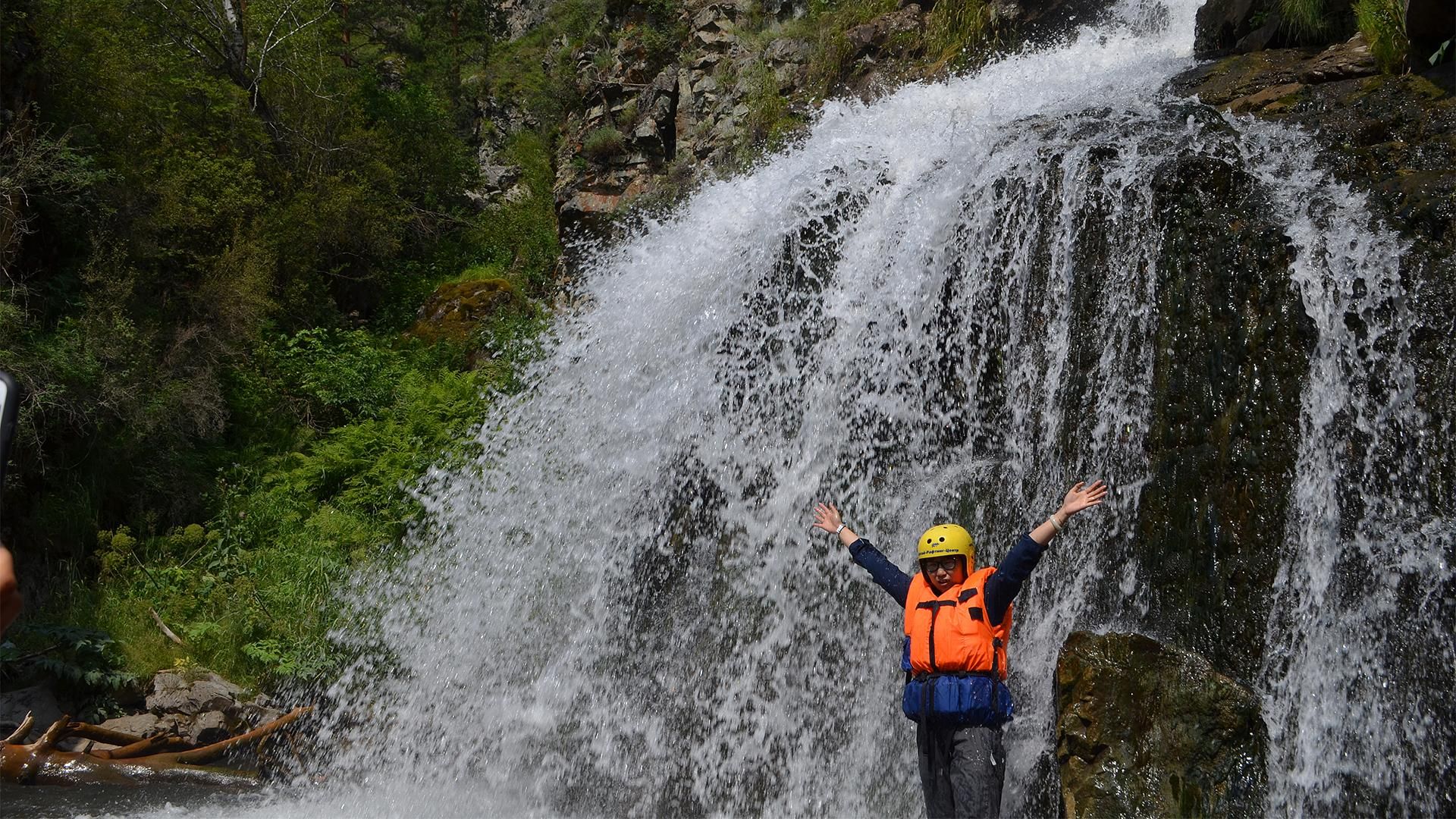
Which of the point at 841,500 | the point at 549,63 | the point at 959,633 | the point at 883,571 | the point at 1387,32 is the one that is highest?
the point at 549,63

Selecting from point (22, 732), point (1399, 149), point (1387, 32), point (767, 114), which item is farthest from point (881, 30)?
point (22, 732)

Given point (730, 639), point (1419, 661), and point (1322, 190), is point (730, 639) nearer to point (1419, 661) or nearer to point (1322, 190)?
point (1419, 661)

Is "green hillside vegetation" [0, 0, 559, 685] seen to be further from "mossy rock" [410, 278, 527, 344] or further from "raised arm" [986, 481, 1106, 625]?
"raised arm" [986, 481, 1106, 625]

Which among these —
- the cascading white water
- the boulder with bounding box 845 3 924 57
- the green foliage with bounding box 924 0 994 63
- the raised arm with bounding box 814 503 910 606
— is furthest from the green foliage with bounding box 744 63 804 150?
the raised arm with bounding box 814 503 910 606

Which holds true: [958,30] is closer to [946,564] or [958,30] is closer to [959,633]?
[946,564]

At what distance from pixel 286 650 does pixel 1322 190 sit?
30.0 feet

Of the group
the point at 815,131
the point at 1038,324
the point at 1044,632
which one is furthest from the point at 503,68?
the point at 1044,632

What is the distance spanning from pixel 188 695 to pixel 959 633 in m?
7.13

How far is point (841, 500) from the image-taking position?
766cm

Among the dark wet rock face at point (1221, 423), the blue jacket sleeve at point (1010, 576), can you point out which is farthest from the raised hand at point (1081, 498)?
the dark wet rock face at point (1221, 423)

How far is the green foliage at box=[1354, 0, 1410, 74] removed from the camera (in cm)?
796

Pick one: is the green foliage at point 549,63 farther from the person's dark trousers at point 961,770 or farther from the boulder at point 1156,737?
the person's dark trousers at point 961,770

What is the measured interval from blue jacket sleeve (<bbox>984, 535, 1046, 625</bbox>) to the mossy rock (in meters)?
11.2

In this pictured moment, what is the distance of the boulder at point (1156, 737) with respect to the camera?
16.5 feet
